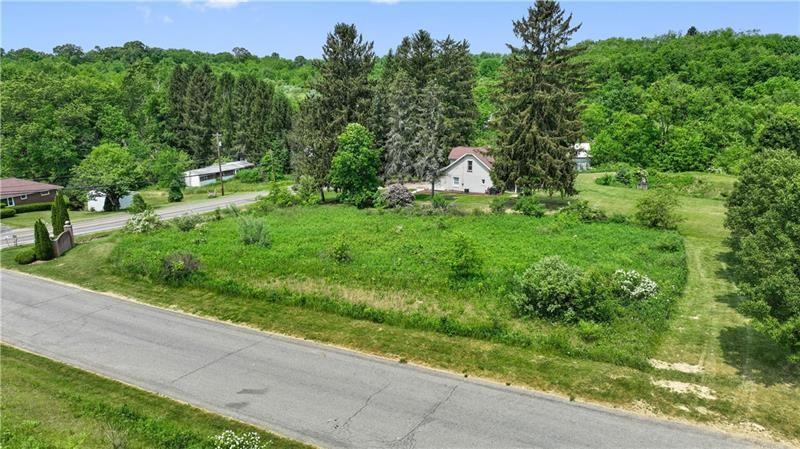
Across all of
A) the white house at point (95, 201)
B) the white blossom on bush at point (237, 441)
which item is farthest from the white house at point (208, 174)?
the white blossom on bush at point (237, 441)

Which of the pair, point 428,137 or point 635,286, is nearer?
point 635,286

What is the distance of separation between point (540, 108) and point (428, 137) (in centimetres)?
1137

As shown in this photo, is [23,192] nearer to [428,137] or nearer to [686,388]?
[428,137]

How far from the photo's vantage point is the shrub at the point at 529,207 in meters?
34.9

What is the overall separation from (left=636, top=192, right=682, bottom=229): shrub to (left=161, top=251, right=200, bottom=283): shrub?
2758 centimetres

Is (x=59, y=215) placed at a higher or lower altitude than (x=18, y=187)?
lower

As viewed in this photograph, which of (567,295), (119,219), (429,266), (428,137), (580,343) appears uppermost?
(428,137)

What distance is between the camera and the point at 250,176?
72812 millimetres

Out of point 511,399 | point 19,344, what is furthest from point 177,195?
point 511,399

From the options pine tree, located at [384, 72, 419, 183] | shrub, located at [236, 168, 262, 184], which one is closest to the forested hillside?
pine tree, located at [384, 72, 419, 183]

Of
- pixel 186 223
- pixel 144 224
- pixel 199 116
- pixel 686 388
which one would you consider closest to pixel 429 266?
pixel 686 388

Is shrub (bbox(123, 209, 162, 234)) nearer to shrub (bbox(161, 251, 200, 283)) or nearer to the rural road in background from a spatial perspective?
the rural road in background

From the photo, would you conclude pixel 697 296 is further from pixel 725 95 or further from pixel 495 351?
pixel 725 95

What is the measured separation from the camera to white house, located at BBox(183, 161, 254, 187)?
72.4 meters
